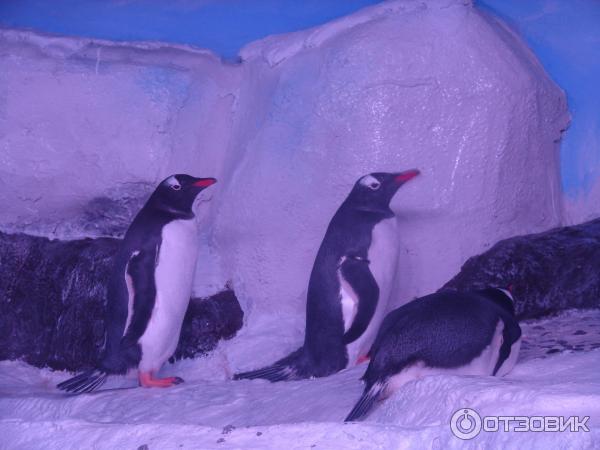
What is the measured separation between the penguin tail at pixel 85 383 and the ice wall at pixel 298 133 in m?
0.76

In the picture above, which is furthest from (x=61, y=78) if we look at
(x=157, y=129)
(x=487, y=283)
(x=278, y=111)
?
(x=487, y=283)

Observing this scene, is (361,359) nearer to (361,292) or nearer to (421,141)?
(361,292)

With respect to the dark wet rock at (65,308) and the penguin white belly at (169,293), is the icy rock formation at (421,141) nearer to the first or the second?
the dark wet rock at (65,308)

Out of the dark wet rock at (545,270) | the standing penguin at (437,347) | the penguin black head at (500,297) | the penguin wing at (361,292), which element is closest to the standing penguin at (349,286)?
the penguin wing at (361,292)

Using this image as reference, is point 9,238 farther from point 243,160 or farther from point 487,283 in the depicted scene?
point 487,283

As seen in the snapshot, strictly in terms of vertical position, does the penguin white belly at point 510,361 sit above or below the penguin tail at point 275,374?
above

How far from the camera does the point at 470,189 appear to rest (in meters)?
3.12

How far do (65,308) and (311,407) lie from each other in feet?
5.75

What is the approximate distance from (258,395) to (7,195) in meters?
2.04

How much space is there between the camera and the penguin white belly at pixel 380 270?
9.02ft

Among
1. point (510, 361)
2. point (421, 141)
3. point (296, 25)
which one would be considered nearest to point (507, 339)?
point (510, 361)

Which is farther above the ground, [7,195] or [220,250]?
[7,195]

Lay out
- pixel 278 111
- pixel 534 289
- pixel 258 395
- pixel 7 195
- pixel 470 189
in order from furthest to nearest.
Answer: pixel 7 195, pixel 278 111, pixel 470 189, pixel 534 289, pixel 258 395

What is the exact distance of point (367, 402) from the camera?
1.84 meters
